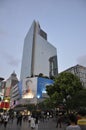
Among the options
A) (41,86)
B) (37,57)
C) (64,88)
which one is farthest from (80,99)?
(37,57)

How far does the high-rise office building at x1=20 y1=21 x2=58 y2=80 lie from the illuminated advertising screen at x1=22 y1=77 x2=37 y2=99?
39378mm

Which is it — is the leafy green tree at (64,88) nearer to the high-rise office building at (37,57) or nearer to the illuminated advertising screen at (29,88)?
the illuminated advertising screen at (29,88)

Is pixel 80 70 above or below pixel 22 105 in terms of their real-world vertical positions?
above

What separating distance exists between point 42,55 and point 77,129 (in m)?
149

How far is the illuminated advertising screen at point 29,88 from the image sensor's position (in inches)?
4026

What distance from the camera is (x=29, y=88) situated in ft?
341

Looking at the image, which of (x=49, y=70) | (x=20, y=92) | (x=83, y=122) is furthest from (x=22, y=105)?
(x=83, y=122)

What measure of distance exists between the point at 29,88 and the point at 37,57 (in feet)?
161

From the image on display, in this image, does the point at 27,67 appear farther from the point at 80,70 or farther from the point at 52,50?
the point at 80,70

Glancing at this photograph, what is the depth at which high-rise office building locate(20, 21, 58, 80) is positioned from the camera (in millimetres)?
148375

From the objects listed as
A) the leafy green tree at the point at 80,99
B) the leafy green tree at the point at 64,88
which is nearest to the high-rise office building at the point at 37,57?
the leafy green tree at the point at 64,88

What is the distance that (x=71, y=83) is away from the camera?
4338 cm

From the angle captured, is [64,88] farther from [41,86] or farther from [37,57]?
[37,57]

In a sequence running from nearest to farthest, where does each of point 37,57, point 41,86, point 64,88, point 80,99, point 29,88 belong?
point 80,99
point 64,88
point 41,86
point 29,88
point 37,57
